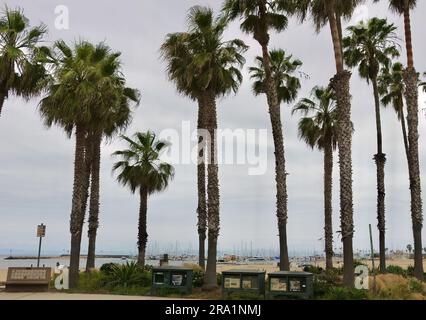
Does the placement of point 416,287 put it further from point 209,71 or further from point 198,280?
point 209,71

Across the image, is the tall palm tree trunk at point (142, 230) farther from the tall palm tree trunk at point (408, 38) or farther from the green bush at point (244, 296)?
the tall palm tree trunk at point (408, 38)

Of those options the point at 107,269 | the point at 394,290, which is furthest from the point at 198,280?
the point at 394,290

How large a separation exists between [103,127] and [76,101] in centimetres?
280

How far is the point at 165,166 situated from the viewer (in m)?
31.7

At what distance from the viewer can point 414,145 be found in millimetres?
24391

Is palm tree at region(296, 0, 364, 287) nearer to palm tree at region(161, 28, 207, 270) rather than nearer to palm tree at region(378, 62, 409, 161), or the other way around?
palm tree at region(161, 28, 207, 270)

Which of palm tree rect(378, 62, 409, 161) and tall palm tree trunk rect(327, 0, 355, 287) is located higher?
palm tree rect(378, 62, 409, 161)

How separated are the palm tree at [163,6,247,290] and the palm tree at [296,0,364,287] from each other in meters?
4.18

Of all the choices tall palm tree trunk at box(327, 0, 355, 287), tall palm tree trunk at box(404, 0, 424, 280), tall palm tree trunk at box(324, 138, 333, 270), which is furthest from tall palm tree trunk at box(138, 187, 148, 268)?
tall palm tree trunk at box(404, 0, 424, 280)

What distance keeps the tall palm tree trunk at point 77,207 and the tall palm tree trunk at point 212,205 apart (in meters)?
5.99

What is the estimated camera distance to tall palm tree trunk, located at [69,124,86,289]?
20.8 m

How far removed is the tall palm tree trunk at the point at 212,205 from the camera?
20328mm

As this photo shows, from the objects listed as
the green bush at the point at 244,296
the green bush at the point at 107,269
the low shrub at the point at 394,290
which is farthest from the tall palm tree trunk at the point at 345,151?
the green bush at the point at 107,269

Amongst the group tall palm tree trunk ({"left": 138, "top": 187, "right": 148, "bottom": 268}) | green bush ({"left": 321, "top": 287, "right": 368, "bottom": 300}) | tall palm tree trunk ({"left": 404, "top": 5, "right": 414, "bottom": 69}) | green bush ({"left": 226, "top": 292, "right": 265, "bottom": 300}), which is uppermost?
tall palm tree trunk ({"left": 404, "top": 5, "right": 414, "bottom": 69})
